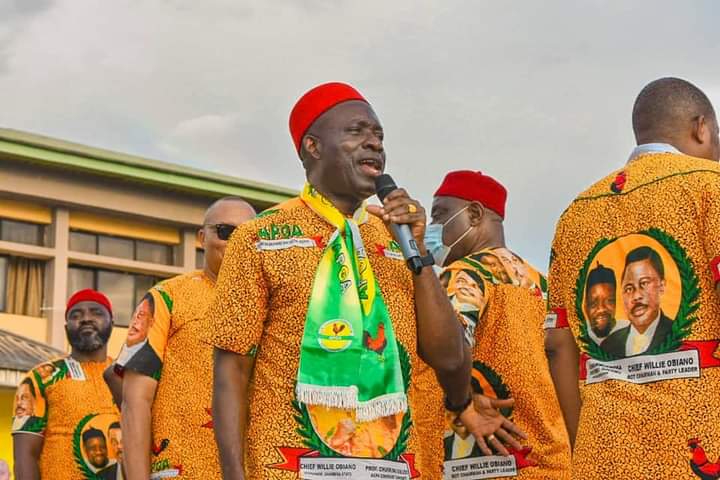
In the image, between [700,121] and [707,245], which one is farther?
[700,121]

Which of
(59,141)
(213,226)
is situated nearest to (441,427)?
(213,226)

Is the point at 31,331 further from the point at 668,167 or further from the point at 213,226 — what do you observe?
the point at 668,167

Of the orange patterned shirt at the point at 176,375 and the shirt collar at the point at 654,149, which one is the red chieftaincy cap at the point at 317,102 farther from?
the orange patterned shirt at the point at 176,375

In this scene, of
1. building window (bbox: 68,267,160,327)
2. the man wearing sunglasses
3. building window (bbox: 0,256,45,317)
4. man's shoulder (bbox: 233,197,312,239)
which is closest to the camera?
man's shoulder (bbox: 233,197,312,239)

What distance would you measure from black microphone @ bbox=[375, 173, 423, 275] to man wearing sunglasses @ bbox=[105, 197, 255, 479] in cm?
219

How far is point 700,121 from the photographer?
4.92 m

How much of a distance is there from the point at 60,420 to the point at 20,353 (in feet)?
41.9

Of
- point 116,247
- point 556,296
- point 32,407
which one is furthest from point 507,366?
point 116,247

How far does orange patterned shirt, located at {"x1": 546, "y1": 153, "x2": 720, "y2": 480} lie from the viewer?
4.39m

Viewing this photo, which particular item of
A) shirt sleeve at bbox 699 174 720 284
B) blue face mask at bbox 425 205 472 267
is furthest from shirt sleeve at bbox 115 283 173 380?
shirt sleeve at bbox 699 174 720 284

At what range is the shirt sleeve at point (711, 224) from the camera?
14.4 ft

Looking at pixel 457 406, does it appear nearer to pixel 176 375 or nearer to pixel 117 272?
pixel 176 375

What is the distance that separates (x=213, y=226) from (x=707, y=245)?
10.6ft

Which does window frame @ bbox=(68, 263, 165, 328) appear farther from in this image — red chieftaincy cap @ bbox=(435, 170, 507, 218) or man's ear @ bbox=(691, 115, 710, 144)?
man's ear @ bbox=(691, 115, 710, 144)
